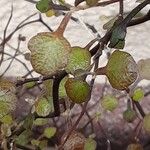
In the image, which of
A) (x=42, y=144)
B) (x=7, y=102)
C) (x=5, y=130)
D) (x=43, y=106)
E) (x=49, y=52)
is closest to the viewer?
(x=49, y=52)

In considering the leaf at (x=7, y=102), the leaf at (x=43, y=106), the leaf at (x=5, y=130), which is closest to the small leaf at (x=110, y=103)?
the leaf at (x=5, y=130)

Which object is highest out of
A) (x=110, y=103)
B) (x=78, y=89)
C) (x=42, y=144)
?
(x=78, y=89)

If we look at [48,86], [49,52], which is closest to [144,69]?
[48,86]

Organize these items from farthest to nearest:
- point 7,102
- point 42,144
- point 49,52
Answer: point 42,144
point 7,102
point 49,52

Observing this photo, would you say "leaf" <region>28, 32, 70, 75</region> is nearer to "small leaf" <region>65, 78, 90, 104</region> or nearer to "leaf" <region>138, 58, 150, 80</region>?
Answer: "small leaf" <region>65, 78, 90, 104</region>

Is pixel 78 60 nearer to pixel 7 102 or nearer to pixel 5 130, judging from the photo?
pixel 7 102

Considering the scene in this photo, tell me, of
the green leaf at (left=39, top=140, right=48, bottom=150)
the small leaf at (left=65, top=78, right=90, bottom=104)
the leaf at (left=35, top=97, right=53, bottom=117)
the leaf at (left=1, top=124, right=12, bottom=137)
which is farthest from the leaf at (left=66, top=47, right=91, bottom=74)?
the green leaf at (left=39, top=140, right=48, bottom=150)

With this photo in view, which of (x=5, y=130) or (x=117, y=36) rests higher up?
(x=117, y=36)
